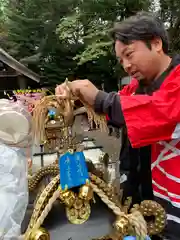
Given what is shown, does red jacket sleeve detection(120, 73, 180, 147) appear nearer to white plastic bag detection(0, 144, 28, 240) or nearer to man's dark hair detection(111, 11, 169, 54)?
man's dark hair detection(111, 11, 169, 54)

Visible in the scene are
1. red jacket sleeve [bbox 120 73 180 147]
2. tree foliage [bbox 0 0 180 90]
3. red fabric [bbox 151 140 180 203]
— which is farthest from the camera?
tree foliage [bbox 0 0 180 90]

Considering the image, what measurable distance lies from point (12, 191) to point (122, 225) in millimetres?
335

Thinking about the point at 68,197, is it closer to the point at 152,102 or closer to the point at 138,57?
the point at 152,102

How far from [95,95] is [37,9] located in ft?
34.3

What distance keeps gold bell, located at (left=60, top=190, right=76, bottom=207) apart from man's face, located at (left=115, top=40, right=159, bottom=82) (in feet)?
1.28

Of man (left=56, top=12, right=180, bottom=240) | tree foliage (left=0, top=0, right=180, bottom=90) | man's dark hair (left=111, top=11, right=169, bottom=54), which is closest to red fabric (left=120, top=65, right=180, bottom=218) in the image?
man (left=56, top=12, right=180, bottom=240)

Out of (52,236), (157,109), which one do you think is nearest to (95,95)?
(157,109)

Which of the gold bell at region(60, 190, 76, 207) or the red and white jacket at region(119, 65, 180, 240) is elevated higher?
the red and white jacket at region(119, 65, 180, 240)

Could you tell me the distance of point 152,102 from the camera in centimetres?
81

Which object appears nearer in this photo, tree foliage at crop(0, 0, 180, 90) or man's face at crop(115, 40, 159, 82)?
man's face at crop(115, 40, 159, 82)

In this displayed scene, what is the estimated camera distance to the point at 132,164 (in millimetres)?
1163

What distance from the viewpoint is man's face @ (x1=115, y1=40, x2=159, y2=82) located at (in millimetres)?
913

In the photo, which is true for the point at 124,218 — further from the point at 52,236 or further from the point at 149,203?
the point at 52,236

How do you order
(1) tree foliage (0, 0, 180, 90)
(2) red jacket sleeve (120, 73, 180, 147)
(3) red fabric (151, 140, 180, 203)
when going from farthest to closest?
1. (1) tree foliage (0, 0, 180, 90)
2. (3) red fabric (151, 140, 180, 203)
3. (2) red jacket sleeve (120, 73, 180, 147)
